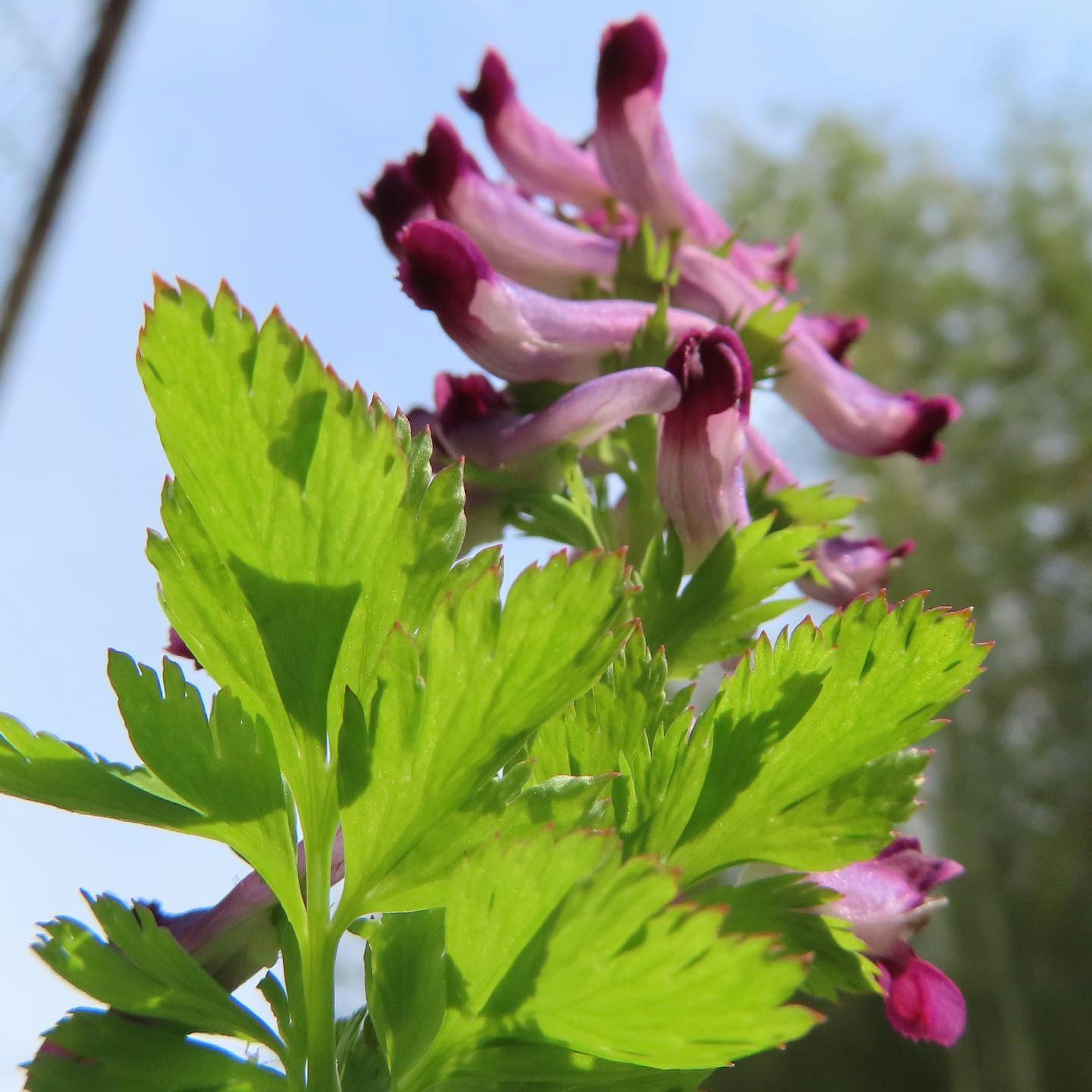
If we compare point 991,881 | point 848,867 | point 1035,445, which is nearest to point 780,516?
point 848,867

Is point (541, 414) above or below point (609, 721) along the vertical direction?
above

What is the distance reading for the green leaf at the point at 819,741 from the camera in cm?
30

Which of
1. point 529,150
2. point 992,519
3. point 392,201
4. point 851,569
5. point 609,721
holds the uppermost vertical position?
point 992,519

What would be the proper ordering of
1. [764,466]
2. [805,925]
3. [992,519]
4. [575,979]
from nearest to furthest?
[575,979], [805,925], [764,466], [992,519]

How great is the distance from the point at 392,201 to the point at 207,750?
379 mm

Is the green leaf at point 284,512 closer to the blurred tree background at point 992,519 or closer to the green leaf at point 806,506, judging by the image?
the green leaf at point 806,506

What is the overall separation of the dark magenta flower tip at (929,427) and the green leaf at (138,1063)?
Answer: 1.73ft

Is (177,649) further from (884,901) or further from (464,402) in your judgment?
(884,901)

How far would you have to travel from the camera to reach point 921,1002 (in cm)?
39

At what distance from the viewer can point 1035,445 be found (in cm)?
648

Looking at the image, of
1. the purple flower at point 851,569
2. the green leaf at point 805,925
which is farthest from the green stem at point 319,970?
the purple flower at point 851,569

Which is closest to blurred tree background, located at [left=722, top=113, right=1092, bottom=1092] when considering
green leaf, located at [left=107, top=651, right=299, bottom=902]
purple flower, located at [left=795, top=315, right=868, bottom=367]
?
purple flower, located at [left=795, top=315, right=868, bottom=367]

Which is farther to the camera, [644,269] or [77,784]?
[644,269]

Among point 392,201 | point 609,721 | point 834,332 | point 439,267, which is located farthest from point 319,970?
point 834,332
